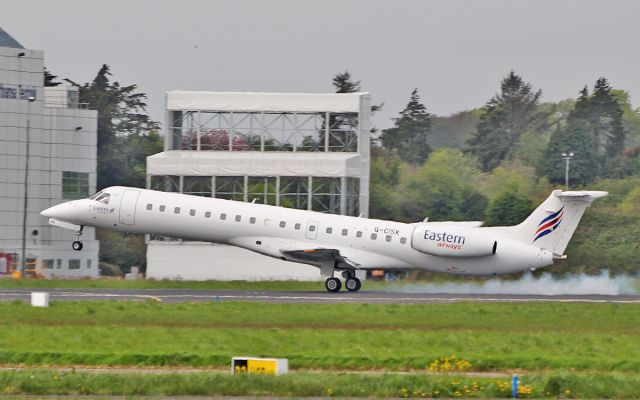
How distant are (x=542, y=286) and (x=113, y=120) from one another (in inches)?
2681

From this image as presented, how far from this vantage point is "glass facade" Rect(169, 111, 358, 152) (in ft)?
201

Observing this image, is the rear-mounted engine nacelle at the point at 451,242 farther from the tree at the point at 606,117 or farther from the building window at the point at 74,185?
the tree at the point at 606,117

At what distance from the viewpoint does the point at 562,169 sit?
100625 millimetres

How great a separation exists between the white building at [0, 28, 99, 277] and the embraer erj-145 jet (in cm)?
2097

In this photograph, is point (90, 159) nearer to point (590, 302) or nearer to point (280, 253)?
point (280, 253)

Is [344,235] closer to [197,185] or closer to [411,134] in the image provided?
[197,185]

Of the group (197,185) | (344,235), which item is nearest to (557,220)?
(344,235)

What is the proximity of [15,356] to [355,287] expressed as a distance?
23.0 m

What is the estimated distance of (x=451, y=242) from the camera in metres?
46.6

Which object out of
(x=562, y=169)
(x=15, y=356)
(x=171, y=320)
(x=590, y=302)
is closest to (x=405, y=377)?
(x=15, y=356)

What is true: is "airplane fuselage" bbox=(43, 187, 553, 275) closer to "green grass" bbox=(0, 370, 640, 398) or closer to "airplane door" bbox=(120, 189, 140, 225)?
"airplane door" bbox=(120, 189, 140, 225)

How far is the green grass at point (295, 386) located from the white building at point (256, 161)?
34550mm

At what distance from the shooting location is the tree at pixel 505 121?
124 meters

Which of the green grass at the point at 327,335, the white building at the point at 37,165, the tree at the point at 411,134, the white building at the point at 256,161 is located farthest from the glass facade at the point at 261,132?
the tree at the point at 411,134
